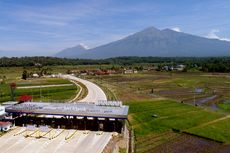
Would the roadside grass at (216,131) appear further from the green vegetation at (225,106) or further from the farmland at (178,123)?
the green vegetation at (225,106)

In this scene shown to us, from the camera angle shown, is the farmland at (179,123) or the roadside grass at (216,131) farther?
the roadside grass at (216,131)

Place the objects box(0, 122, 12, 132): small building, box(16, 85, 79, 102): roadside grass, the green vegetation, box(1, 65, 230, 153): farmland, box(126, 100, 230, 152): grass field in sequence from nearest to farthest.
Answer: box(1, 65, 230, 153): farmland, box(126, 100, 230, 152): grass field, box(0, 122, 12, 132): small building, the green vegetation, box(16, 85, 79, 102): roadside grass

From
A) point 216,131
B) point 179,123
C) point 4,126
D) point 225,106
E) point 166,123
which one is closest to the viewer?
point 4,126

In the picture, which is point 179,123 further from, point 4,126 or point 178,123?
point 4,126

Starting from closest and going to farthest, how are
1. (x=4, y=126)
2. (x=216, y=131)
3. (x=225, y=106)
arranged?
(x=4, y=126), (x=216, y=131), (x=225, y=106)

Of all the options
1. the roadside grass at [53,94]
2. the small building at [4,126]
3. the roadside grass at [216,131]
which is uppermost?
the roadside grass at [53,94]

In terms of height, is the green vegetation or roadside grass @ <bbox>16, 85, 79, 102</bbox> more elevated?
roadside grass @ <bbox>16, 85, 79, 102</bbox>

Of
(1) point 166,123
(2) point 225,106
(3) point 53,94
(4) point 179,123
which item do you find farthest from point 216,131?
(3) point 53,94

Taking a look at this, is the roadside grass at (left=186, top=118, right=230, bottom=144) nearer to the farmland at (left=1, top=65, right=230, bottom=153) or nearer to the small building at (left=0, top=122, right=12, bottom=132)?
the farmland at (left=1, top=65, right=230, bottom=153)

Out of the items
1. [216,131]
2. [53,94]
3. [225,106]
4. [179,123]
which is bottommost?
[216,131]

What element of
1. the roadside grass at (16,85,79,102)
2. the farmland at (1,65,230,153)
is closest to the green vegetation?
the farmland at (1,65,230,153)

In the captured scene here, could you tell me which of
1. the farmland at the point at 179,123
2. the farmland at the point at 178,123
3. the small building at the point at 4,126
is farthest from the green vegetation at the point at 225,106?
the small building at the point at 4,126
